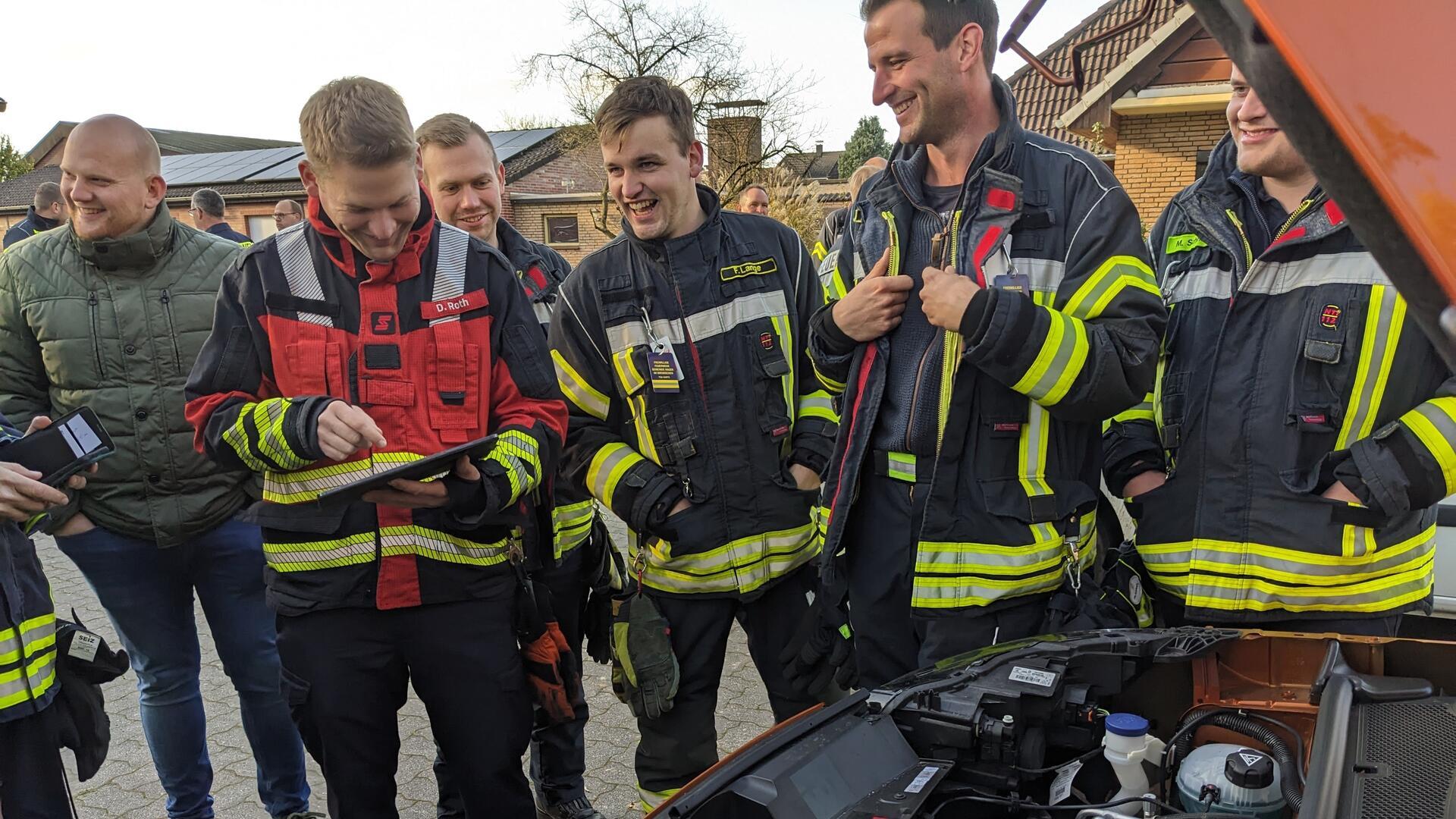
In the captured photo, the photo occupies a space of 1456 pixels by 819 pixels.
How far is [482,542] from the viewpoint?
2.43 meters

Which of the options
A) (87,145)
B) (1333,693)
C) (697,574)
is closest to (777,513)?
(697,574)

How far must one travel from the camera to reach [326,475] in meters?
2.31

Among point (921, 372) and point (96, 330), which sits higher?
point (96, 330)

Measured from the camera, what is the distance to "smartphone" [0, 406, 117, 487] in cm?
248

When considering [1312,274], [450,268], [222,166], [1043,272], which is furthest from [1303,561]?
[222,166]

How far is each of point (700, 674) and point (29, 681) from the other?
5.47 feet

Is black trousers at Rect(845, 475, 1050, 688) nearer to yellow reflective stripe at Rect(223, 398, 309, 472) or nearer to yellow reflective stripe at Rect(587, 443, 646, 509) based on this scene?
yellow reflective stripe at Rect(587, 443, 646, 509)

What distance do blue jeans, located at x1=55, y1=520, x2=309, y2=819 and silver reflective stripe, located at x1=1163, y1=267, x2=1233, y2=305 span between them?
293cm

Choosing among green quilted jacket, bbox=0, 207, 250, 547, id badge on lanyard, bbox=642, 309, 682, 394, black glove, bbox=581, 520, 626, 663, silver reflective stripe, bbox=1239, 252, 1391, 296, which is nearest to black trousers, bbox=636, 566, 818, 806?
black glove, bbox=581, 520, 626, 663

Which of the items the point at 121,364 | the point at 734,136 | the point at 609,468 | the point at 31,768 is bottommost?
the point at 31,768

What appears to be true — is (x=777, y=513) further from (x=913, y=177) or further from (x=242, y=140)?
(x=242, y=140)

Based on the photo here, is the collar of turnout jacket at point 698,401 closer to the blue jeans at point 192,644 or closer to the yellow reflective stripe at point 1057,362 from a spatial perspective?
the yellow reflective stripe at point 1057,362

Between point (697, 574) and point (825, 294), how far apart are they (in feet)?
3.11

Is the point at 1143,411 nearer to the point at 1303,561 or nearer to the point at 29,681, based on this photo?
the point at 1303,561
